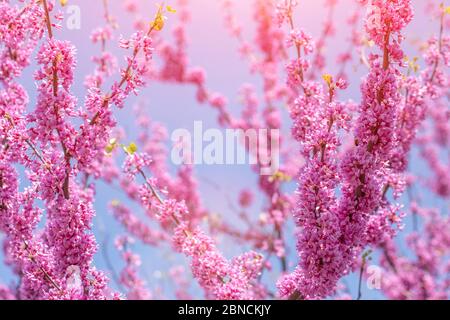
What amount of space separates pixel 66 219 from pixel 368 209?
242 cm

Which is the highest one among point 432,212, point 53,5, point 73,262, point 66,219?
point 53,5

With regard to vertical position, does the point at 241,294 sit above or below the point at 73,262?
below

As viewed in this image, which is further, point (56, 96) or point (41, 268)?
point (41, 268)

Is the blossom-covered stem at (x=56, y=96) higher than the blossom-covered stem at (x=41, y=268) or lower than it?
higher

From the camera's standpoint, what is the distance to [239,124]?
456 inches

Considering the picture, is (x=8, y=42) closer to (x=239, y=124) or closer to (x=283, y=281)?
(x=283, y=281)

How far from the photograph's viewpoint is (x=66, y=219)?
15.0 ft

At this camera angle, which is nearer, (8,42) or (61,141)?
(61,141)

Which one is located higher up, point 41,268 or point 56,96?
point 56,96

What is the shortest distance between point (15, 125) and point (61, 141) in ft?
1.40

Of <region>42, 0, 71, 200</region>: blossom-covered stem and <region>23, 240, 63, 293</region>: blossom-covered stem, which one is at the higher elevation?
<region>42, 0, 71, 200</region>: blossom-covered stem

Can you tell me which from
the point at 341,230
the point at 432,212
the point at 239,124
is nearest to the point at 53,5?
the point at 341,230
